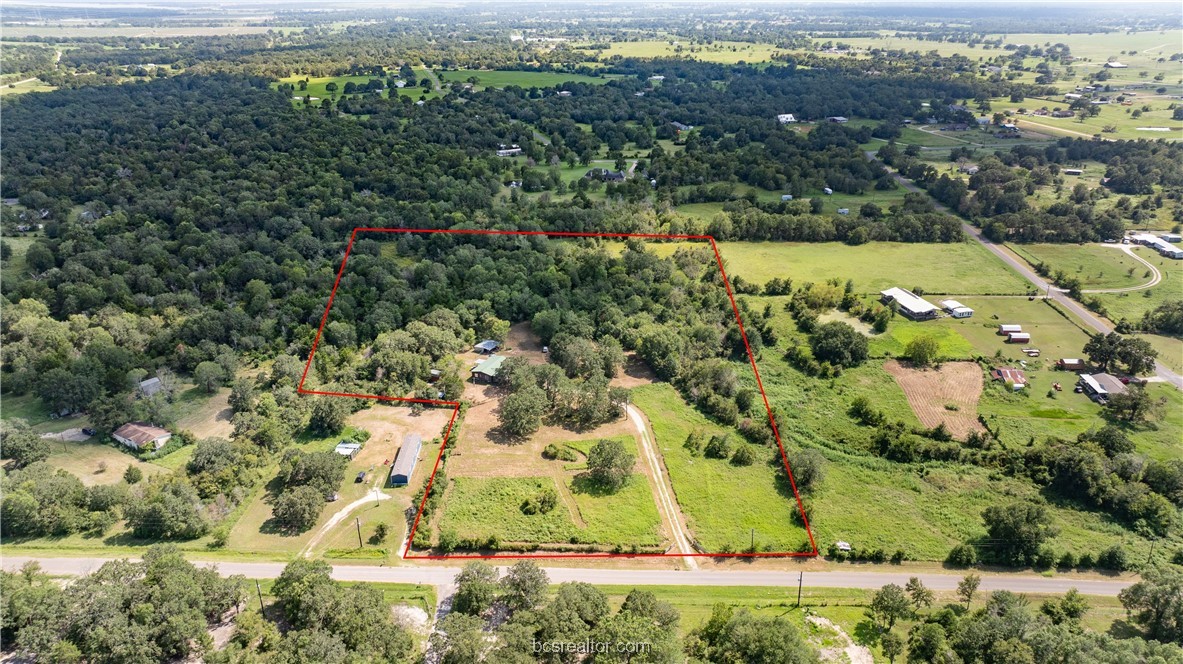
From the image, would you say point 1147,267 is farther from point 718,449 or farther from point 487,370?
point 487,370

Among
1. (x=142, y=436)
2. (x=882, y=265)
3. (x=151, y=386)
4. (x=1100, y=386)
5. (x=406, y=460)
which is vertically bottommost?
(x=406, y=460)

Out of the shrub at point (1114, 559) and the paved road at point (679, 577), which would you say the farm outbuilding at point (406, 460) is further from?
the shrub at point (1114, 559)

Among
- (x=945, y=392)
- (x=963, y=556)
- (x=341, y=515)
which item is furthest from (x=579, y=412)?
(x=945, y=392)

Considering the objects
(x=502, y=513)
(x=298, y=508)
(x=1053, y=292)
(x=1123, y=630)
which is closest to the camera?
(x=1123, y=630)

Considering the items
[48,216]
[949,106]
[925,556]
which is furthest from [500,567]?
[949,106]

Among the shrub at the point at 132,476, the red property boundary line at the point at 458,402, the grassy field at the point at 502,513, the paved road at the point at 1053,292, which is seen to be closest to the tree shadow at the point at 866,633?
the red property boundary line at the point at 458,402

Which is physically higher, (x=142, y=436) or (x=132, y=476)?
(x=142, y=436)

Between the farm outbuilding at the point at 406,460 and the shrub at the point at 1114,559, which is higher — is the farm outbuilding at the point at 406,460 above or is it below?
above
